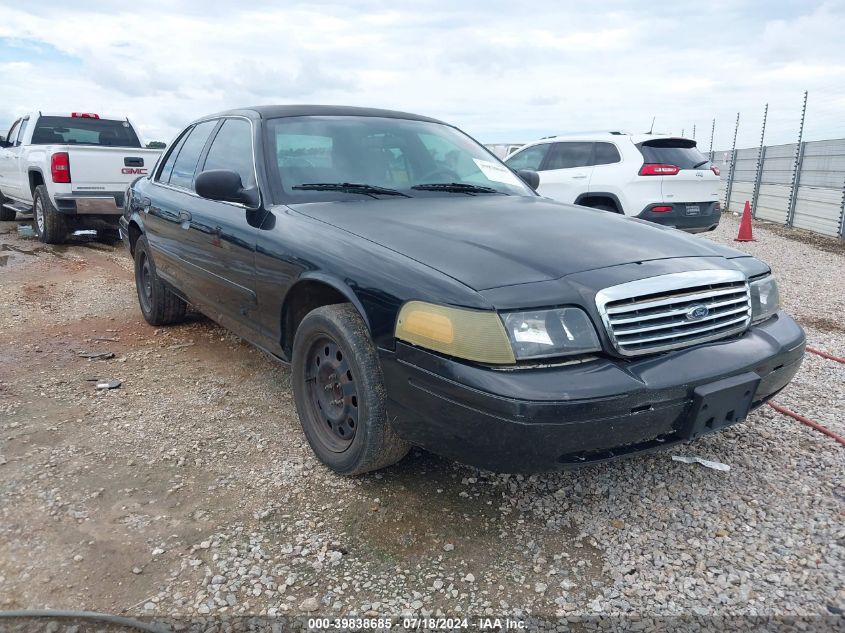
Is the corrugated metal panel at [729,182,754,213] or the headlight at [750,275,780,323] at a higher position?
the headlight at [750,275,780,323]

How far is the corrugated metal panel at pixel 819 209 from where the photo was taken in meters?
11.7

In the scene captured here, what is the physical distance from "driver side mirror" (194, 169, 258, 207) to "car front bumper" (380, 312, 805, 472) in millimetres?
1351

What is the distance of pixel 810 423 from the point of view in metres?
3.29

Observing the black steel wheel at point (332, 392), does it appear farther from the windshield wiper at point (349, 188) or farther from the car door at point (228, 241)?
the windshield wiper at point (349, 188)

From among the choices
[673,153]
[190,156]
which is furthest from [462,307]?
[673,153]

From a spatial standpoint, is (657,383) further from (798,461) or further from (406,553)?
(798,461)

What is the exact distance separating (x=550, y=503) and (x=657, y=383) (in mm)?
789

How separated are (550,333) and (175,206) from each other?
3.04m

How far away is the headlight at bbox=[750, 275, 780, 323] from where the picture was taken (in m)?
2.71

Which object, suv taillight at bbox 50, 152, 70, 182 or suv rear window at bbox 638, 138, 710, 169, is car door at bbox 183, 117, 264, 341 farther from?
suv rear window at bbox 638, 138, 710, 169

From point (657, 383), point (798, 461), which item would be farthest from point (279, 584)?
point (798, 461)

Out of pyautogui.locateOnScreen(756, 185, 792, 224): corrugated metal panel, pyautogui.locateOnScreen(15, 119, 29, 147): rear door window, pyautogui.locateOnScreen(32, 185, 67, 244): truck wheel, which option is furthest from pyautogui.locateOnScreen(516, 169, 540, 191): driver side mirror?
pyautogui.locateOnScreen(756, 185, 792, 224): corrugated metal panel

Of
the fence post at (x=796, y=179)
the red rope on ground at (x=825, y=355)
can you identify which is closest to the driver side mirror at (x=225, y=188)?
the red rope on ground at (x=825, y=355)

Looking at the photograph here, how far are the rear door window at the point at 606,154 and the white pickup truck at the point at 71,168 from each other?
6.06 meters
